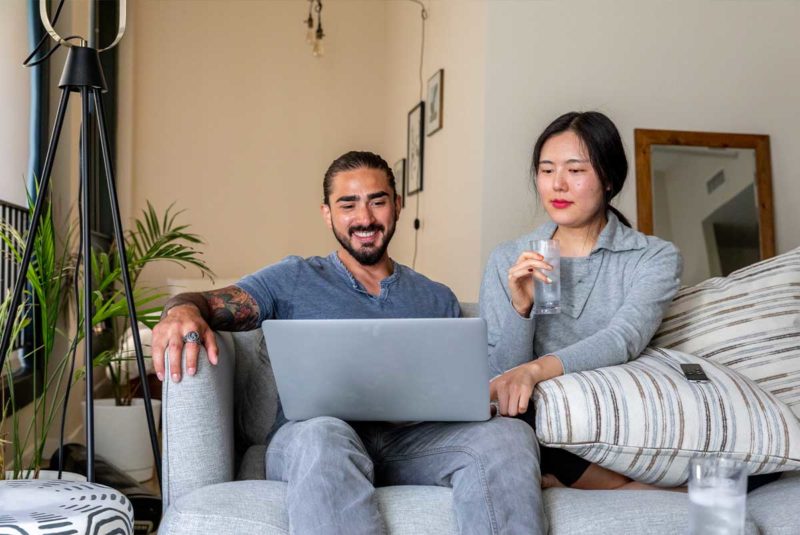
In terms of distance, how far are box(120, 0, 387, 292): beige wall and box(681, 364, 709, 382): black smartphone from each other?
13.9 ft

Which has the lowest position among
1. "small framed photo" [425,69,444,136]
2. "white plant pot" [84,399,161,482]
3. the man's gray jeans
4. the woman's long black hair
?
"white plant pot" [84,399,161,482]

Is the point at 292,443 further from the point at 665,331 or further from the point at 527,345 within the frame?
the point at 665,331

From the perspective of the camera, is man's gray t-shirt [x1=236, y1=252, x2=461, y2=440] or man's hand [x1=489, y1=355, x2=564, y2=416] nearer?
man's hand [x1=489, y1=355, x2=564, y2=416]

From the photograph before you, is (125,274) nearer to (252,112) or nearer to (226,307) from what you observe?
(226,307)

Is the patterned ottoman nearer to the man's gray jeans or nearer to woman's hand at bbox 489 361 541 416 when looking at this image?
the man's gray jeans

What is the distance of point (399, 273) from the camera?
198 cm

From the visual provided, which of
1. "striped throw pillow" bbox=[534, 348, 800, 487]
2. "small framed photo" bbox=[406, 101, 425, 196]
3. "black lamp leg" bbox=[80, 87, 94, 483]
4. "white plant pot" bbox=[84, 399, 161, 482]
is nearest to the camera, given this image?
"striped throw pillow" bbox=[534, 348, 800, 487]

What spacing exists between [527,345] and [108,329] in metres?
3.23

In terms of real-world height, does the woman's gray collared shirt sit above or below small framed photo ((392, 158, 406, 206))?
below

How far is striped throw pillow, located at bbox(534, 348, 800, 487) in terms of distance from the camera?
1461 mm

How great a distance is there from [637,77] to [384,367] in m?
2.47

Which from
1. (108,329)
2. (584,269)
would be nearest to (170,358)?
(584,269)

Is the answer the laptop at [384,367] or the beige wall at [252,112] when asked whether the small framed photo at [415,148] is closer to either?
the beige wall at [252,112]

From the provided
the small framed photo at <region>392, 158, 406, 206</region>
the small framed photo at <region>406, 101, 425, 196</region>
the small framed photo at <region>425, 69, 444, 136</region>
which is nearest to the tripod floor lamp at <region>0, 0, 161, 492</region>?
the small framed photo at <region>425, 69, 444, 136</region>
